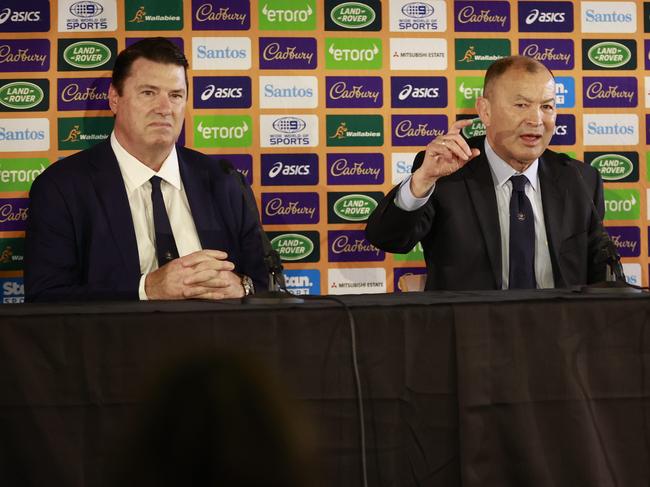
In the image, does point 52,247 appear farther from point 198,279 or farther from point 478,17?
point 478,17

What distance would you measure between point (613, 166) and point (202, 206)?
2.01 m

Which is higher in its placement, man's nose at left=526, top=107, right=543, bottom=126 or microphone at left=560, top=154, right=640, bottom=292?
man's nose at left=526, top=107, right=543, bottom=126

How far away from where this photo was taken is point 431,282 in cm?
297

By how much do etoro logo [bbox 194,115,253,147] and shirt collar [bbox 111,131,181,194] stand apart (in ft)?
2.24

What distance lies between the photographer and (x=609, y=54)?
154 inches

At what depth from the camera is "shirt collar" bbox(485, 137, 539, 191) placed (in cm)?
303

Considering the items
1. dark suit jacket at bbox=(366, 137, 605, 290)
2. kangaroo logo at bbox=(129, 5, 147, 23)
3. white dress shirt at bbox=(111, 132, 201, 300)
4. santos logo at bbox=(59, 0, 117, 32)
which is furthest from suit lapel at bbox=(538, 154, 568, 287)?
santos logo at bbox=(59, 0, 117, 32)

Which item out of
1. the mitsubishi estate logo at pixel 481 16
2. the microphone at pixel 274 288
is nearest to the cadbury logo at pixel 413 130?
the mitsubishi estate logo at pixel 481 16

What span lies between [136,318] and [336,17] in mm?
2363

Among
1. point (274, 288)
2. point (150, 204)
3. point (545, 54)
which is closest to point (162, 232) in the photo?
point (150, 204)

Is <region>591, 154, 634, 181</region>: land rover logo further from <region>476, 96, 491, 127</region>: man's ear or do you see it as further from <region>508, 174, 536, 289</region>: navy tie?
<region>508, 174, 536, 289</region>: navy tie

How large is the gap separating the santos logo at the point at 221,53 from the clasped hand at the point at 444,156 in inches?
54.2

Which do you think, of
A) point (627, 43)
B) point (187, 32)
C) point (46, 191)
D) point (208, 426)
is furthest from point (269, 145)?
point (208, 426)

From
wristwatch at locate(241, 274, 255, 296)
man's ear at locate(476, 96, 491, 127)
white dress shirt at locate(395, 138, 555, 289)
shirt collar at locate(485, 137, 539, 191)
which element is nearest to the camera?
wristwatch at locate(241, 274, 255, 296)
